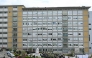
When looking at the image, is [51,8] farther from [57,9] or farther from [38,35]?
[38,35]

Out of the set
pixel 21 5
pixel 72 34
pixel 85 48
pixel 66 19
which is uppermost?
pixel 21 5

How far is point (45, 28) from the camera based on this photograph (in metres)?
89.7

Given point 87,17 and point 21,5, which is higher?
point 21,5

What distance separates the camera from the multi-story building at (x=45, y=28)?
8812 cm

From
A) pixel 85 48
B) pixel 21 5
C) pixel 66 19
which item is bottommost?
pixel 85 48

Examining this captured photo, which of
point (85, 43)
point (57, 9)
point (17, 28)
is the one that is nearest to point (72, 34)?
point (85, 43)

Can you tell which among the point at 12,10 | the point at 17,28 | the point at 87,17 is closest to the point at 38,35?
the point at 17,28

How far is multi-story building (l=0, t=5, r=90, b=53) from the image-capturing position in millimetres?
88125

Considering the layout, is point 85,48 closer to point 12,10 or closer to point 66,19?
point 66,19

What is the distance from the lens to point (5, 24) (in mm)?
91250

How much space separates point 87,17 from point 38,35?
69.3 ft

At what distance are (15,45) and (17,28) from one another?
7063mm

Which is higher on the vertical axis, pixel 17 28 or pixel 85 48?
pixel 17 28

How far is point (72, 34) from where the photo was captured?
8850cm
